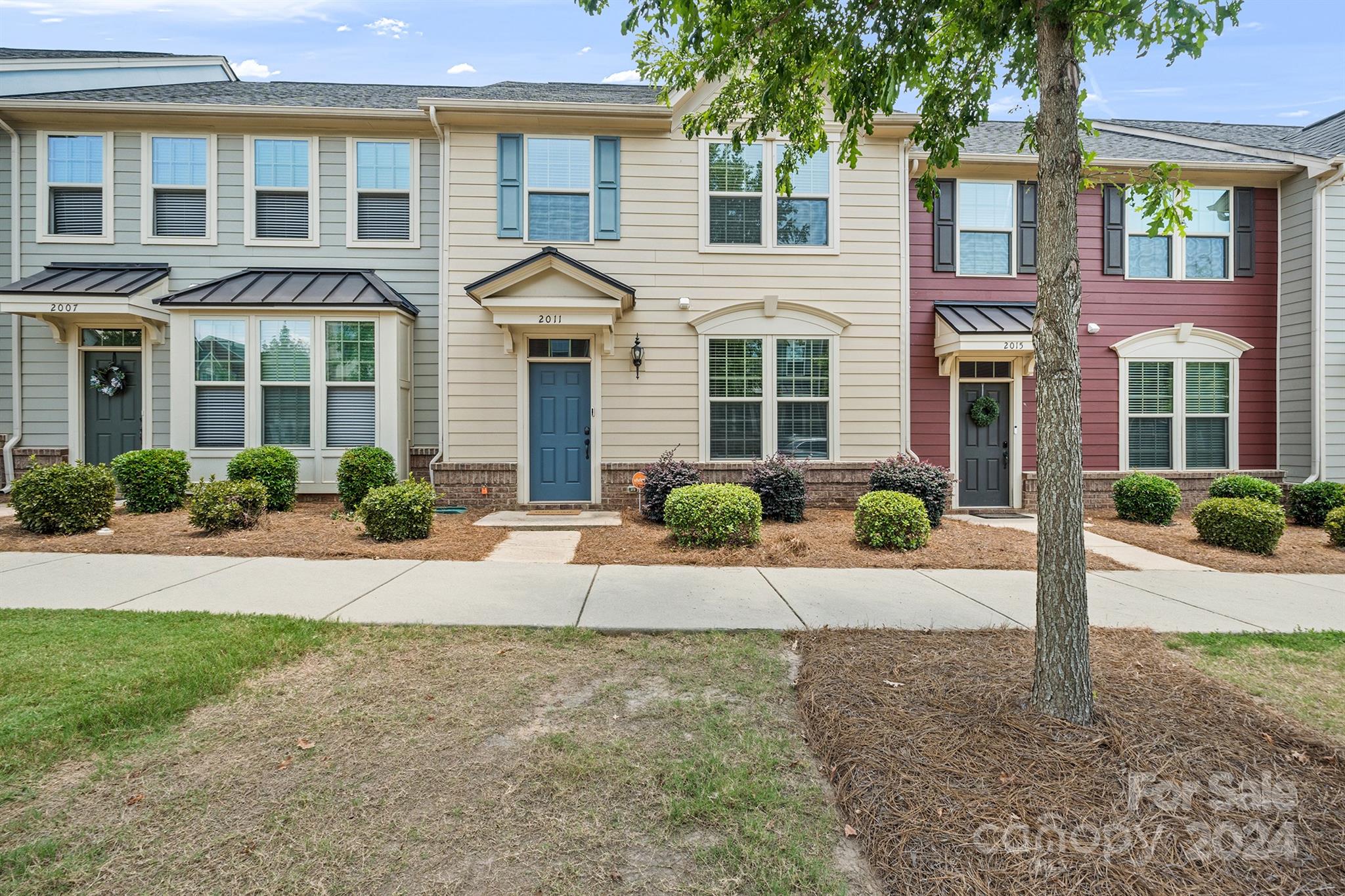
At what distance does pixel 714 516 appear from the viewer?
6664 mm

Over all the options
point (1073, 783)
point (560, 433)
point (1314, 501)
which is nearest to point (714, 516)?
point (560, 433)

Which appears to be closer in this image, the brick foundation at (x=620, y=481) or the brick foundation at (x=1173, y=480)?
the brick foundation at (x=620, y=481)

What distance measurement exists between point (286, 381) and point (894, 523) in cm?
870

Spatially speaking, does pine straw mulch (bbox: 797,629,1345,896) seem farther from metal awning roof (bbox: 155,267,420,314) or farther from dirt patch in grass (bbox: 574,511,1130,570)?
metal awning roof (bbox: 155,267,420,314)

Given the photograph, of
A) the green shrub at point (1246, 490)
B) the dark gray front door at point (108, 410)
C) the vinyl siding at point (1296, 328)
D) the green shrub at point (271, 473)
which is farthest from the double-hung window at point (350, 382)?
the vinyl siding at point (1296, 328)

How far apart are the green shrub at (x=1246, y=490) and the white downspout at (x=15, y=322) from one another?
18175mm

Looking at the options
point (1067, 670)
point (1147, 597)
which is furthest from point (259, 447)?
point (1147, 597)

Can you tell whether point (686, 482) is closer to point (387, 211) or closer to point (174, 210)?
point (387, 211)

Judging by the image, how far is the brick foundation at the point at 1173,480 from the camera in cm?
1027

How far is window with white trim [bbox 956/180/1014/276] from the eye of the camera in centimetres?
1035

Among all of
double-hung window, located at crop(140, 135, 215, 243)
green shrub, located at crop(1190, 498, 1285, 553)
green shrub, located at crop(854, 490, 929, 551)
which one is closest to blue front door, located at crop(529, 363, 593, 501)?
green shrub, located at crop(854, 490, 929, 551)

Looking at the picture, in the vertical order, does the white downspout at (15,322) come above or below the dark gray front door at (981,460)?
above

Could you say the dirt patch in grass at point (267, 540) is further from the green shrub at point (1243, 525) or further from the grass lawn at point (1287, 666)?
the green shrub at point (1243, 525)

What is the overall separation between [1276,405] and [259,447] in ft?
54.2
